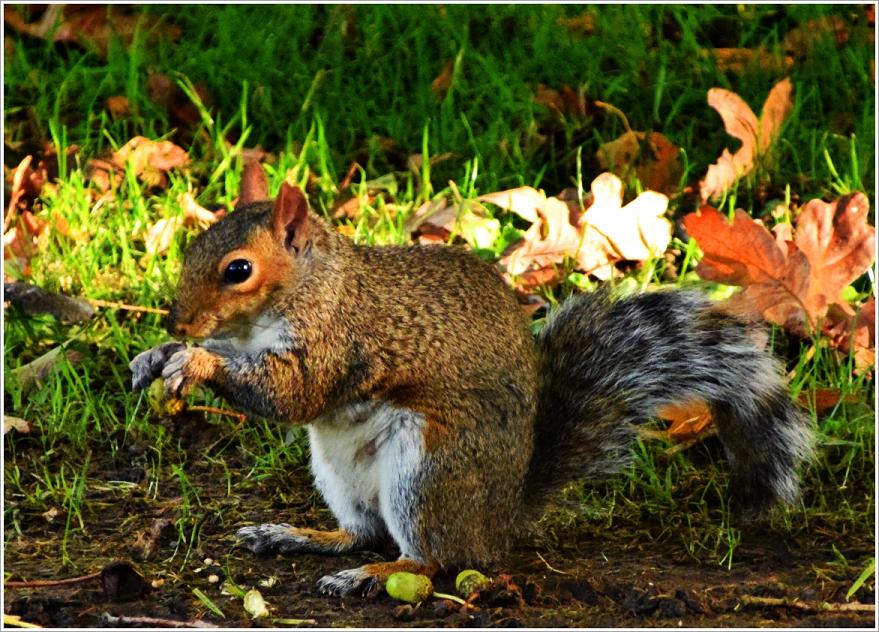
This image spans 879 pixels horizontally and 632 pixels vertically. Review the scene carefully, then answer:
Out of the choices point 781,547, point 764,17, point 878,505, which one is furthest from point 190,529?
point 764,17

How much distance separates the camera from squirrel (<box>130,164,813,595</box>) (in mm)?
2090

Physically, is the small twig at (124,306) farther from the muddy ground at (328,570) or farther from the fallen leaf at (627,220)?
the fallen leaf at (627,220)

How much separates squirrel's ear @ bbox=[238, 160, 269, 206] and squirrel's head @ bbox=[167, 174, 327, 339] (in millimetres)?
690

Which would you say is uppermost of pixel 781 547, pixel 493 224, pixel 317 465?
pixel 493 224

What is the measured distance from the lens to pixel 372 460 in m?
2.14

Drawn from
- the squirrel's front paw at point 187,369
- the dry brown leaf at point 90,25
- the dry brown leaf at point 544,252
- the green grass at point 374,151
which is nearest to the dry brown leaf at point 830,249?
the green grass at point 374,151

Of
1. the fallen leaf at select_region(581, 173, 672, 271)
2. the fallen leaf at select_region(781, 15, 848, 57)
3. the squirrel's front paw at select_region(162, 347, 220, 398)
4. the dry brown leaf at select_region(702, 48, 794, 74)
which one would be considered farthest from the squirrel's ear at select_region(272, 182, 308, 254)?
the fallen leaf at select_region(781, 15, 848, 57)

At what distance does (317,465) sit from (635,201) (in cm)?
97

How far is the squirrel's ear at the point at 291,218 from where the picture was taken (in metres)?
2.09

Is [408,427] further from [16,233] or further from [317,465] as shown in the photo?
[16,233]

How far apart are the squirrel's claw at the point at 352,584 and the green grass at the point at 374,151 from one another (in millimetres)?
241

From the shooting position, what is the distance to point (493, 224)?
2.96m

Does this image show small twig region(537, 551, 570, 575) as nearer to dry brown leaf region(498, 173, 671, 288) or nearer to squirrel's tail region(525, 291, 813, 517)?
squirrel's tail region(525, 291, 813, 517)

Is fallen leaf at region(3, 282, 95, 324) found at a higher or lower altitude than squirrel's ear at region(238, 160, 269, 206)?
lower
